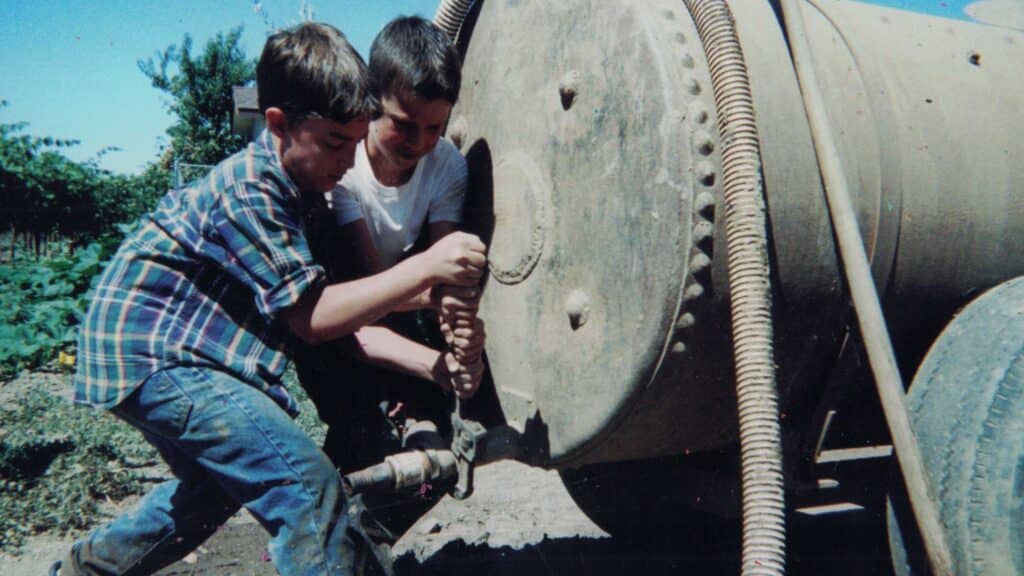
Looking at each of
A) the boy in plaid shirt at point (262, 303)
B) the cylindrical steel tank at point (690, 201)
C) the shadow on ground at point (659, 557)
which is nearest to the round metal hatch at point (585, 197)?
the cylindrical steel tank at point (690, 201)

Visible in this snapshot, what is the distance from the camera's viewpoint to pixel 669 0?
1.73 metres

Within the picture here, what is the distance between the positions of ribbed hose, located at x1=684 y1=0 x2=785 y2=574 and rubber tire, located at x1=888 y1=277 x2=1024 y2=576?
0.32 m

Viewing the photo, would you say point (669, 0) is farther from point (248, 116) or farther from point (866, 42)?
point (248, 116)

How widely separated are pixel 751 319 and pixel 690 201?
263 millimetres

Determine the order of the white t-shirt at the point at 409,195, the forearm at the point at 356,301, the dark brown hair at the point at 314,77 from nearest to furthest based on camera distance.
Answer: the forearm at the point at 356,301, the dark brown hair at the point at 314,77, the white t-shirt at the point at 409,195

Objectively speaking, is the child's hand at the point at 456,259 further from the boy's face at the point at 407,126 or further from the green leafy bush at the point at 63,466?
the green leafy bush at the point at 63,466

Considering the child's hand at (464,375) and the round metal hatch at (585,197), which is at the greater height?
the round metal hatch at (585,197)

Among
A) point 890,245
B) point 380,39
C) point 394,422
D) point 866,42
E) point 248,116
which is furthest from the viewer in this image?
point 248,116

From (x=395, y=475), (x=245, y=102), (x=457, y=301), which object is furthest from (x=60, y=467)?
(x=245, y=102)

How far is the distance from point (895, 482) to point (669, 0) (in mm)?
1157

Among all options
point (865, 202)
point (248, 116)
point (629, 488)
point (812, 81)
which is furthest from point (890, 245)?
point (248, 116)

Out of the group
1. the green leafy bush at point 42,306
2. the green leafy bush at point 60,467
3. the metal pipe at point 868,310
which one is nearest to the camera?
the metal pipe at point 868,310

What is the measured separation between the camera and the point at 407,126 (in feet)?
6.83

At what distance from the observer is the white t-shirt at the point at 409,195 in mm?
2211
